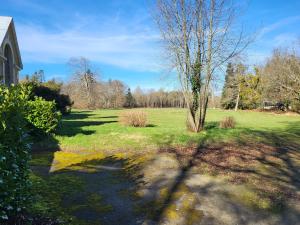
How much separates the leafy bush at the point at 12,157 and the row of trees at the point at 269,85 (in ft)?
100

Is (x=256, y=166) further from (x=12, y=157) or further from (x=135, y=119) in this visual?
(x=135, y=119)

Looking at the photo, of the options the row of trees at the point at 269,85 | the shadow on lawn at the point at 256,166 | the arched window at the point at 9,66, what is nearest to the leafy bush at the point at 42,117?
the shadow on lawn at the point at 256,166

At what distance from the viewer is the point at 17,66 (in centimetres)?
2477

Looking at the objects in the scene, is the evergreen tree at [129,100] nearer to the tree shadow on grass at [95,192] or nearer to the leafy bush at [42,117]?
the leafy bush at [42,117]

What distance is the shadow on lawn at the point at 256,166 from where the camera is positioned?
256 inches

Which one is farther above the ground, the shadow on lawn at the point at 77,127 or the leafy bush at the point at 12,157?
the leafy bush at the point at 12,157

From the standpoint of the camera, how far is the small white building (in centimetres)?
1995

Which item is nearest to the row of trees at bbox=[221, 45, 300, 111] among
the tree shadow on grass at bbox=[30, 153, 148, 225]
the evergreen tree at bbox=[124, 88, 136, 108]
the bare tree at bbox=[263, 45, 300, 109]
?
the bare tree at bbox=[263, 45, 300, 109]

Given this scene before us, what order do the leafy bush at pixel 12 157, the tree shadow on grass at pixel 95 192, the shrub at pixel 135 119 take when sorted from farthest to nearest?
the shrub at pixel 135 119, the tree shadow on grass at pixel 95 192, the leafy bush at pixel 12 157

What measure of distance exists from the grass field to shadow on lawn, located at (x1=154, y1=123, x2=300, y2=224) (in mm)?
23

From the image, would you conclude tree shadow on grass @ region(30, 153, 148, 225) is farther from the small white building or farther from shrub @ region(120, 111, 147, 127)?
the small white building

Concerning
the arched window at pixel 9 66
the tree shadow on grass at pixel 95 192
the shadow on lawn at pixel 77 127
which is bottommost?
the tree shadow on grass at pixel 95 192

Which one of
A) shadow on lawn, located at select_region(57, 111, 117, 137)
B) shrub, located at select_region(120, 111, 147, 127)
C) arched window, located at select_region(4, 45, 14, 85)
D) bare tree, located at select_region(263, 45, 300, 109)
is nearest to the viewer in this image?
shadow on lawn, located at select_region(57, 111, 117, 137)

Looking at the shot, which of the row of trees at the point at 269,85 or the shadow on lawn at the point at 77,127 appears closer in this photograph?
the shadow on lawn at the point at 77,127
